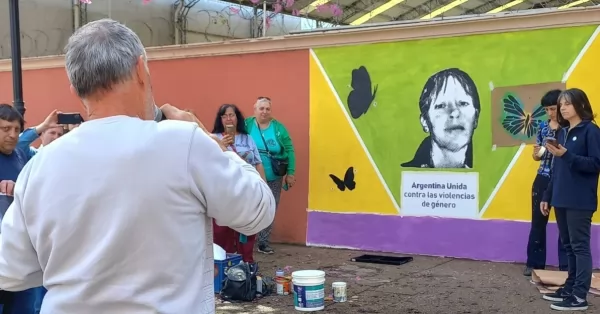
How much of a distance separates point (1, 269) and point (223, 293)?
14.1 feet

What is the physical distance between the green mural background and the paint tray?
0.78 m

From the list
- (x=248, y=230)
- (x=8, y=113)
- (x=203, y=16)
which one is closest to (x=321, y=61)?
(x=8, y=113)

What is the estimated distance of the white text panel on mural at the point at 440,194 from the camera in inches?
299

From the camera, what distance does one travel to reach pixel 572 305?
17.5 ft

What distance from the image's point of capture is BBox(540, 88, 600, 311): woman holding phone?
16.9 feet

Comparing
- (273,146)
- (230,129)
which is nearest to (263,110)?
(273,146)

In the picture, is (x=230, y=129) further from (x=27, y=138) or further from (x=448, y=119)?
(x=448, y=119)

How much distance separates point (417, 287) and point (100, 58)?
16.9 ft

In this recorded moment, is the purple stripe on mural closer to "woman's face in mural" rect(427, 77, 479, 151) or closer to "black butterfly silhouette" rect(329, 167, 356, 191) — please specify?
"black butterfly silhouette" rect(329, 167, 356, 191)

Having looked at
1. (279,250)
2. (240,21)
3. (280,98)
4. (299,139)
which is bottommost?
(279,250)

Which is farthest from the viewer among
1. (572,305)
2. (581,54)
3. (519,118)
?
(519,118)

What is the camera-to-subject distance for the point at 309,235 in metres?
8.66

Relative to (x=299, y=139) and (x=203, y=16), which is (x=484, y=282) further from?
(x=203, y=16)

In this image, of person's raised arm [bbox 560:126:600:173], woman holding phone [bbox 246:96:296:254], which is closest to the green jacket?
woman holding phone [bbox 246:96:296:254]
